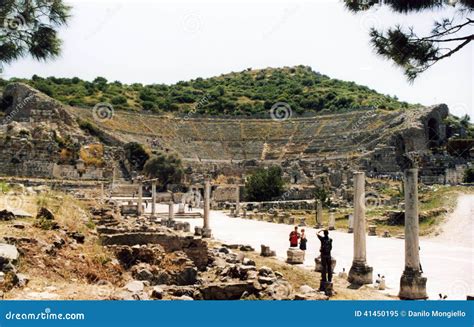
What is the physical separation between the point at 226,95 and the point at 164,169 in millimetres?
64292

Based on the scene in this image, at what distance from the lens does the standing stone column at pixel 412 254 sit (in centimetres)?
1085

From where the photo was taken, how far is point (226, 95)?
121m

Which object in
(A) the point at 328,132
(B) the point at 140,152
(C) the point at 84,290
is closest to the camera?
(C) the point at 84,290

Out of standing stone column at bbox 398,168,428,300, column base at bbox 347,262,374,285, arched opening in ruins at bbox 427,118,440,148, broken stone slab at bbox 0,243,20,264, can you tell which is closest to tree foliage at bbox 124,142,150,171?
arched opening in ruins at bbox 427,118,440,148

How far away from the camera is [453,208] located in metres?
30.1

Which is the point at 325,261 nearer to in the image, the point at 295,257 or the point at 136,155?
the point at 295,257

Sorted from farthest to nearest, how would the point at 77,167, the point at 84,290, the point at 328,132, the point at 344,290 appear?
1. the point at 328,132
2. the point at 77,167
3. the point at 344,290
4. the point at 84,290

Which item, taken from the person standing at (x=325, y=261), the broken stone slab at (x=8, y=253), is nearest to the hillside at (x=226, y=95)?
the person standing at (x=325, y=261)

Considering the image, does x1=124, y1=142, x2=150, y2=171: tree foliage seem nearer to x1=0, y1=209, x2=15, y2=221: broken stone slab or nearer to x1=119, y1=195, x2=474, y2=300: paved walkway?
x1=119, y1=195, x2=474, y2=300: paved walkway

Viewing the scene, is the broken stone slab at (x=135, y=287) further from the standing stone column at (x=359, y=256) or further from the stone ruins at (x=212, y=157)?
the standing stone column at (x=359, y=256)

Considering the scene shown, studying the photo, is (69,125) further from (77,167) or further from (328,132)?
(328,132)

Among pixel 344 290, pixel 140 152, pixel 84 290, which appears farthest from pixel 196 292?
pixel 140 152

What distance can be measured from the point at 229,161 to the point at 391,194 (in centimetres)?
3140

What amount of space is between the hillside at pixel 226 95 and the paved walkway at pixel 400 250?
61616 millimetres
